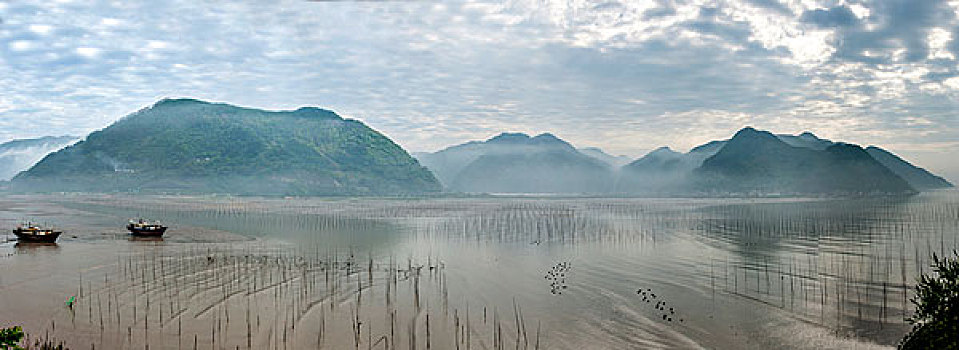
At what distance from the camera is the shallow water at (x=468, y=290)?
14.8m

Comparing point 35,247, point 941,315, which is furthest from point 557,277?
point 35,247

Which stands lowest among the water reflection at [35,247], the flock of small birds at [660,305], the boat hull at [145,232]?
the flock of small birds at [660,305]

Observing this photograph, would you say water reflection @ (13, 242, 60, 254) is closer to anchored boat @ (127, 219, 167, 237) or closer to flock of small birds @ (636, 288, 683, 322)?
anchored boat @ (127, 219, 167, 237)

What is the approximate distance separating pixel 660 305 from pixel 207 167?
175133 millimetres

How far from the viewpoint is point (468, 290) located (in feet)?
68.8

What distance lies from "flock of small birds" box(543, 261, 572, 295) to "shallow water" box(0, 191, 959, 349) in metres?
0.09

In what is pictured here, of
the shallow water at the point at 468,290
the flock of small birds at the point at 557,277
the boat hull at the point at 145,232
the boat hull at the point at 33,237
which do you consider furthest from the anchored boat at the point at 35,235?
the flock of small birds at the point at 557,277

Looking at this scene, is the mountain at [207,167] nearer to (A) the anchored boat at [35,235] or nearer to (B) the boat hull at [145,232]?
(B) the boat hull at [145,232]

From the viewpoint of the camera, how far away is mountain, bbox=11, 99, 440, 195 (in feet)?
516

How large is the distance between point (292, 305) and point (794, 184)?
19951cm

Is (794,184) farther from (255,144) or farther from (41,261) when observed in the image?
(41,261)

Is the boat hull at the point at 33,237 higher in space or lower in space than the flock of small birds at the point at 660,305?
higher

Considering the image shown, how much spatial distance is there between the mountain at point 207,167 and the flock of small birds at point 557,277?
13331 cm

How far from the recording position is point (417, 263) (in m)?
27.0
